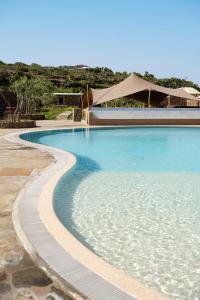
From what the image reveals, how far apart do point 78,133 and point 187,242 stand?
13345mm

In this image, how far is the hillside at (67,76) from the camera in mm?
47438

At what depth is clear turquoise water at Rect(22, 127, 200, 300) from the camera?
3619 mm

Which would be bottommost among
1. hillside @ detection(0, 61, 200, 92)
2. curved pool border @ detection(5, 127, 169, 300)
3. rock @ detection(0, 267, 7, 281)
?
rock @ detection(0, 267, 7, 281)

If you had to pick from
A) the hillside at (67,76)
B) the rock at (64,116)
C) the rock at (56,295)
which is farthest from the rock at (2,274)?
the hillside at (67,76)

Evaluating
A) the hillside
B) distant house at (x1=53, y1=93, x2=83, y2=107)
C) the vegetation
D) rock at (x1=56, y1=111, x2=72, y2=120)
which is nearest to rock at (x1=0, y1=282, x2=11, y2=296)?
the vegetation

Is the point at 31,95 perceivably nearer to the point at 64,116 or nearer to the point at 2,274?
the point at 64,116

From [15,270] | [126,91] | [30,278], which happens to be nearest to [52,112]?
[126,91]

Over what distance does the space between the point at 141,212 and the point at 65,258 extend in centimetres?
244

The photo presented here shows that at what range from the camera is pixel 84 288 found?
2623 mm

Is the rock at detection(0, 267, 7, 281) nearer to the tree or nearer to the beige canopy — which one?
the beige canopy

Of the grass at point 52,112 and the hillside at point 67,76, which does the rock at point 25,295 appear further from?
the hillside at point 67,76

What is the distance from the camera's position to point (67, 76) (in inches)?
2297

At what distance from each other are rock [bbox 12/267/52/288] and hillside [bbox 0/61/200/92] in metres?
36.0

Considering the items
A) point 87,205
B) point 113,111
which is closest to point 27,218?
point 87,205
